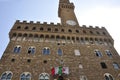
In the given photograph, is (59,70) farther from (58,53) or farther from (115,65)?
(115,65)

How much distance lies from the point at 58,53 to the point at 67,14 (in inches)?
432


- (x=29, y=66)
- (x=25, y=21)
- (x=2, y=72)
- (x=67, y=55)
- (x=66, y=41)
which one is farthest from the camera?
(x=25, y=21)

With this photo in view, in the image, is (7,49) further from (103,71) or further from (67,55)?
(103,71)

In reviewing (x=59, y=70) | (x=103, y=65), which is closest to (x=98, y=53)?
(x=103, y=65)

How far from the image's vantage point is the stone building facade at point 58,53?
1479 cm

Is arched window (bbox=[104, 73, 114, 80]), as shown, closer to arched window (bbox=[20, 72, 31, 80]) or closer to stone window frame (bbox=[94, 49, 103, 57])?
stone window frame (bbox=[94, 49, 103, 57])

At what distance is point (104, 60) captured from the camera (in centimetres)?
1759

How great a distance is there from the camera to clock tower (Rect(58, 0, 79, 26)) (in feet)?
77.9

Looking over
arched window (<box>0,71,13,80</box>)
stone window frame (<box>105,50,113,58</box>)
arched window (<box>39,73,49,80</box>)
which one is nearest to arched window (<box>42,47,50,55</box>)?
arched window (<box>39,73,49,80</box>)

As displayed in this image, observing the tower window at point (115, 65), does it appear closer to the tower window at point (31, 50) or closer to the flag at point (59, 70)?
the flag at point (59, 70)

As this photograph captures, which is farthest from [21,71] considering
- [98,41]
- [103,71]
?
[98,41]

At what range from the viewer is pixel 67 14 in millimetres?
26109

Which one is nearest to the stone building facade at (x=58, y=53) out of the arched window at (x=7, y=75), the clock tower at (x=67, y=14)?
the arched window at (x=7, y=75)

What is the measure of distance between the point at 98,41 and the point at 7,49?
13107 mm
